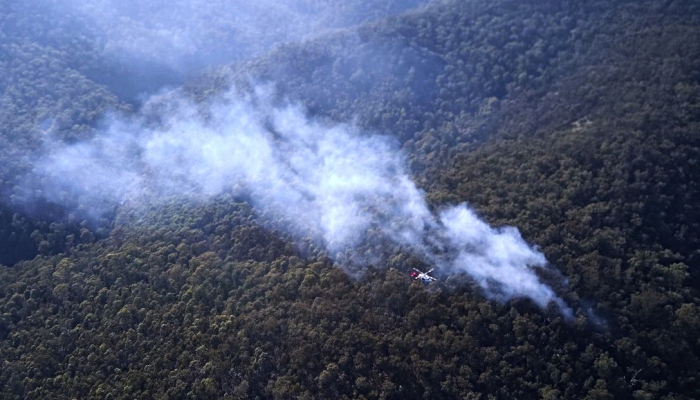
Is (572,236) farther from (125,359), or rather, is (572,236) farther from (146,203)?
(146,203)

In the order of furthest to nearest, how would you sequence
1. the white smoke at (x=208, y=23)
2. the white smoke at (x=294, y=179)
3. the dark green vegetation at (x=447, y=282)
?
the white smoke at (x=208, y=23)
the white smoke at (x=294, y=179)
the dark green vegetation at (x=447, y=282)

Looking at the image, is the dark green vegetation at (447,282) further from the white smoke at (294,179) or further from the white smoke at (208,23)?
the white smoke at (208,23)

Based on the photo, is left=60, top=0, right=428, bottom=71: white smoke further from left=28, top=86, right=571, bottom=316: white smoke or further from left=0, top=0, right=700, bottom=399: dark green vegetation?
left=0, top=0, right=700, bottom=399: dark green vegetation

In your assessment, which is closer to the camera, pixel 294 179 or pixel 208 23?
pixel 294 179

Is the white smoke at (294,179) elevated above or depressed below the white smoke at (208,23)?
below

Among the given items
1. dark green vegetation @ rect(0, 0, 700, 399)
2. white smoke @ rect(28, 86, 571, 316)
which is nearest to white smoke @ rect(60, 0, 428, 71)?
white smoke @ rect(28, 86, 571, 316)

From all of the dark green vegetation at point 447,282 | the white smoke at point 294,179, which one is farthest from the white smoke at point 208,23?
the dark green vegetation at point 447,282

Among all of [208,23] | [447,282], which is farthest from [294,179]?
[208,23]

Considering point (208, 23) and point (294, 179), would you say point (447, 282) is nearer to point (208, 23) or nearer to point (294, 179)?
point (294, 179)
